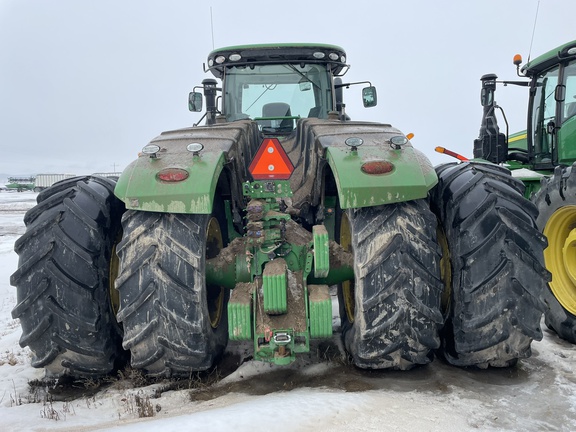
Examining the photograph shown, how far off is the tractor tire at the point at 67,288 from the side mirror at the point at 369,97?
12.7 ft

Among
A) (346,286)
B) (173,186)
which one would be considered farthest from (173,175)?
(346,286)

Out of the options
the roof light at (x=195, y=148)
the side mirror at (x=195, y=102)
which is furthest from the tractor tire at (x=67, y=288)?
the side mirror at (x=195, y=102)

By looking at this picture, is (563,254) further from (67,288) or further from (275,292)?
(67,288)

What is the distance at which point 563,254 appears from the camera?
457 cm

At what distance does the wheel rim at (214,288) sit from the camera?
11.8 ft

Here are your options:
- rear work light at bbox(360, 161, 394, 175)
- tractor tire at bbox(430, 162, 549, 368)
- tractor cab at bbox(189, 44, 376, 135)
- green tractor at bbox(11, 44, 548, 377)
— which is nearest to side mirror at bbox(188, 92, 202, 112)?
tractor cab at bbox(189, 44, 376, 135)

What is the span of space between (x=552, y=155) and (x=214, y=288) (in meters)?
5.33

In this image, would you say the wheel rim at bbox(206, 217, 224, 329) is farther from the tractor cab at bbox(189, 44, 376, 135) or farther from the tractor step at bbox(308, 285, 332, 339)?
the tractor cab at bbox(189, 44, 376, 135)

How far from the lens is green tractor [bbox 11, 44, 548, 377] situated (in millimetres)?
2908

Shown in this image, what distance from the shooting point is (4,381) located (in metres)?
3.57

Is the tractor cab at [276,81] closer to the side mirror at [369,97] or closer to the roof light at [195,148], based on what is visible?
the side mirror at [369,97]

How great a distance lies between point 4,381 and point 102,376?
0.76 metres

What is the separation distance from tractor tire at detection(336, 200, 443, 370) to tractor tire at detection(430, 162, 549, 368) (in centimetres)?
28

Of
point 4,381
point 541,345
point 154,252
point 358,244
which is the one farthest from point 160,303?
point 541,345
